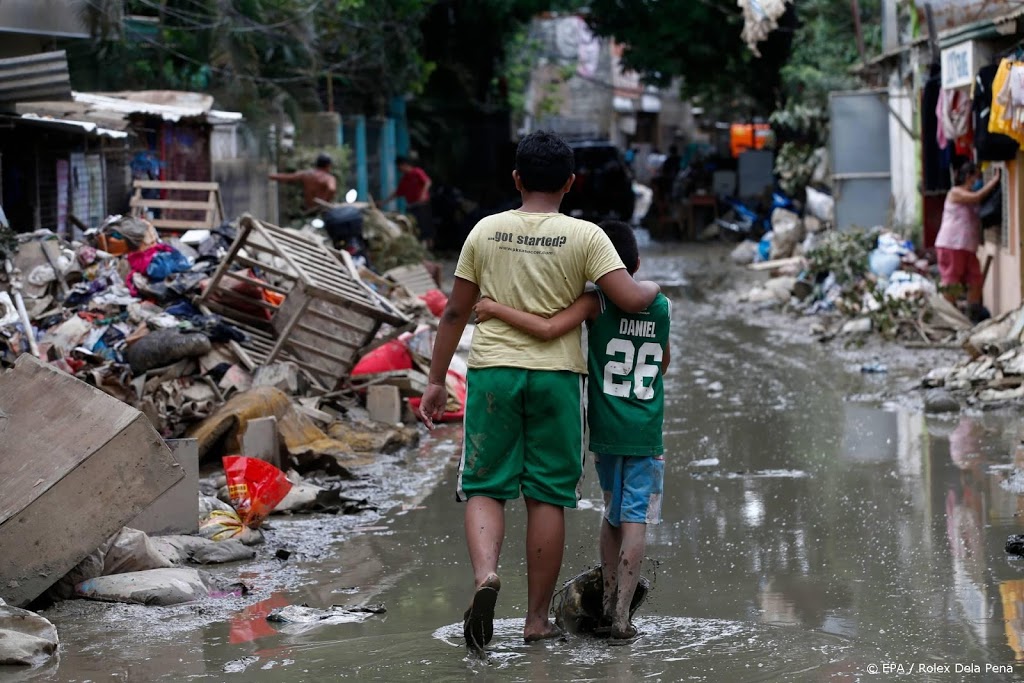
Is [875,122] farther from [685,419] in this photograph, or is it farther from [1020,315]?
[685,419]

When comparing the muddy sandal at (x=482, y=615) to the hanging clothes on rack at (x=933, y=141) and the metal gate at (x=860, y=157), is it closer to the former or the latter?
the hanging clothes on rack at (x=933, y=141)

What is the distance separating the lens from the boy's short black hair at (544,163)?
14.4 feet

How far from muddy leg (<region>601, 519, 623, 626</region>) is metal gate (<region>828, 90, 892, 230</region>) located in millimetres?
15324

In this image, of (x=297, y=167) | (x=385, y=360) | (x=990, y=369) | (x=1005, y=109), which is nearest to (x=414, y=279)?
(x=385, y=360)

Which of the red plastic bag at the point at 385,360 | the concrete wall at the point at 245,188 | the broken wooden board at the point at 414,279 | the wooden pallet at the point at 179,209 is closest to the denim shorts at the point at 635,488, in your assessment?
the red plastic bag at the point at 385,360

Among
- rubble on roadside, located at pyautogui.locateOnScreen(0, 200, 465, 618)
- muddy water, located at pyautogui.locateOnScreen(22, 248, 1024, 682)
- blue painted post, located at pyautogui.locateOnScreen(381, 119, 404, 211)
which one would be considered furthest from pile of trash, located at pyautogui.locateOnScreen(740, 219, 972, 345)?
blue painted post, located at pyautogui.locateOnScreen(381, 119, 404, 211)

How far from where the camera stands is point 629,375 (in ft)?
14.8

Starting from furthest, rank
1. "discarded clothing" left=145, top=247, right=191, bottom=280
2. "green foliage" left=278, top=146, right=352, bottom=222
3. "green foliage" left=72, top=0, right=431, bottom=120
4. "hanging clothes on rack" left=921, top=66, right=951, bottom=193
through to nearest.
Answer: "green foliage" left=278, top=146, right=352, bottom=222, "green foliage" left=72, top=0, right=431, bottom=120, "hanging clothes on rack" left=921, top=66, right=951, bottom=193, "discarded clothing" left=145, top=247, right=191, bottom=280

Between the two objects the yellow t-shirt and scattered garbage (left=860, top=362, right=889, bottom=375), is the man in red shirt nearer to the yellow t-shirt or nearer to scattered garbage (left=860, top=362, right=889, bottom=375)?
scattered garbage (left=860, top=362, right=889, bottom=375)

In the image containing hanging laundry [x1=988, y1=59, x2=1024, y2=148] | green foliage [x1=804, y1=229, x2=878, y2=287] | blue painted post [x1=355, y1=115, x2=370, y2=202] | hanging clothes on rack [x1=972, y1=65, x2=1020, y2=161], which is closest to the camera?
hanging laundry [x1=988, y1=59, x2=1024, y2=148]

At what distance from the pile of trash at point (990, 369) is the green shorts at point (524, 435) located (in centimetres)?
584

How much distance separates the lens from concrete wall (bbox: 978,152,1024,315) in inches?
458

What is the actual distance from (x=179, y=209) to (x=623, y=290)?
11788mm

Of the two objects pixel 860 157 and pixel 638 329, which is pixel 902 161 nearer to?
pixel 860 157
